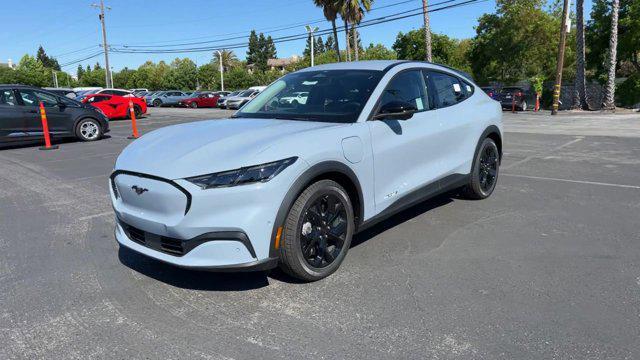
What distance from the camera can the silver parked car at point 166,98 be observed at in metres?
40.9

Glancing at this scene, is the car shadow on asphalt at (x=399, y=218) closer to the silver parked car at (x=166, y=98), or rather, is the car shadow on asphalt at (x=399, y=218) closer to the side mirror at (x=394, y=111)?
the side mirror at (x=394, y=111)

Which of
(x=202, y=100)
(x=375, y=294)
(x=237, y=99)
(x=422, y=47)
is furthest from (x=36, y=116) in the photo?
(x=422, y=47)

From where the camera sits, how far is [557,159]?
9391 mm

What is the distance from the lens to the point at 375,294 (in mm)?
3457

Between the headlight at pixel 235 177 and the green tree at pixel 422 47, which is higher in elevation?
the green tree at pixel 422 47

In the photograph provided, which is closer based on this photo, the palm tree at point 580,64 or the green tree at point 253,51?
the palm tree at point 580,64

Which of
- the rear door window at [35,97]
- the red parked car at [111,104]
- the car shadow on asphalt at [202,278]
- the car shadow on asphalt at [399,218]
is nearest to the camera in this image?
the car shadow on asphalt at [202,278]

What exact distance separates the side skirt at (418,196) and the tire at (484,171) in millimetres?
198

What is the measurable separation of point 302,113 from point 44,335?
2.52m

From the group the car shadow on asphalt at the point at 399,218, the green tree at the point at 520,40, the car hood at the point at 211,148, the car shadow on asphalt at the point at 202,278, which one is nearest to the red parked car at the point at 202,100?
the green tree at the point at 520,40

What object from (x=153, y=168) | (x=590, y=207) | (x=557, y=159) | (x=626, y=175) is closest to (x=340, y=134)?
(x=153, y=168)

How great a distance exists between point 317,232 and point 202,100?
38037mm

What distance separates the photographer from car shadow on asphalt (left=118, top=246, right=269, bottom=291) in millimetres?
3607

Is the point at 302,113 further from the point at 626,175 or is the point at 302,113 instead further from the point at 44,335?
the point at 626,175
